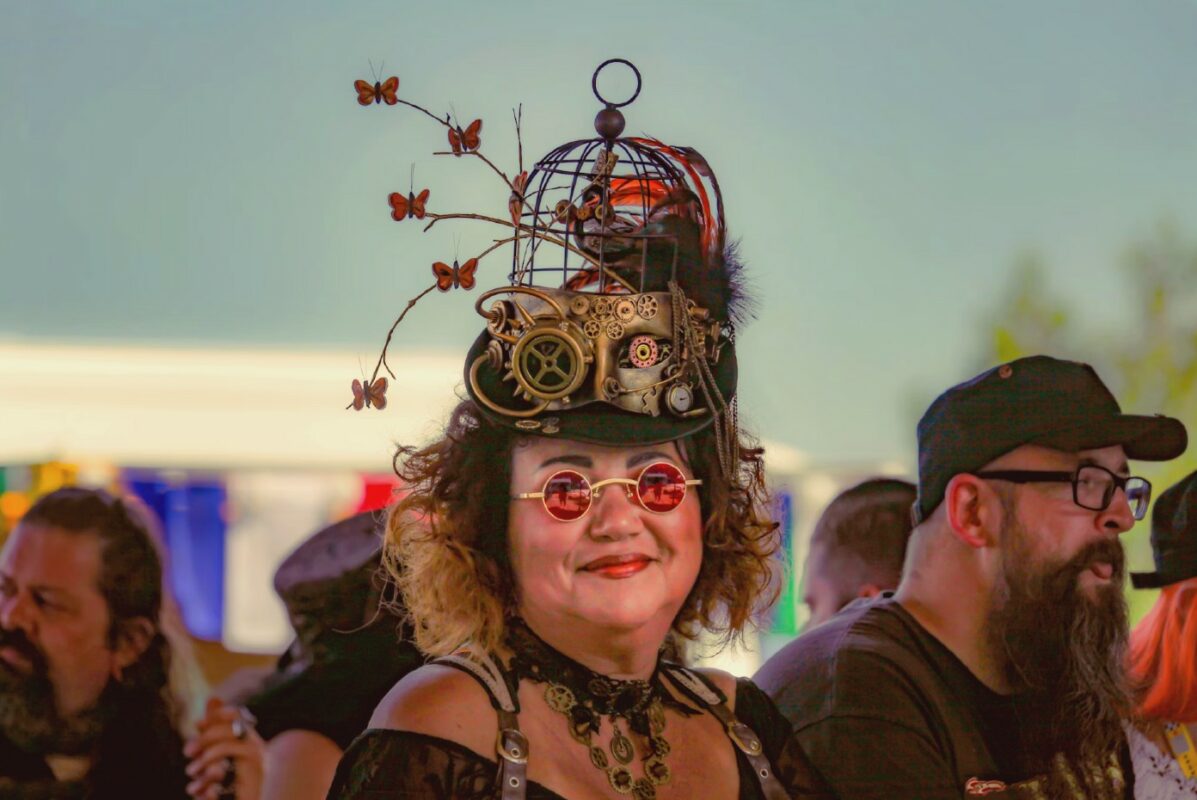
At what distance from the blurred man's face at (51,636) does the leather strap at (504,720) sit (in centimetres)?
132

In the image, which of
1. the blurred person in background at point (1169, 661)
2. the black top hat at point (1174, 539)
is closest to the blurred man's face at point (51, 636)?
the blurred person in background at point (1169, 661)

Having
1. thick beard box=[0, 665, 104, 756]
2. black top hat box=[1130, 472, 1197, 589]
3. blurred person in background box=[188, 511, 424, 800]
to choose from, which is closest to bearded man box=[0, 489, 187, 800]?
thick beard box=[0, 665, 104, 756]

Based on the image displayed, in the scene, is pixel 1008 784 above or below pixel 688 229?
below

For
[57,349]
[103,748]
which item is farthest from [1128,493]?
[57,349]

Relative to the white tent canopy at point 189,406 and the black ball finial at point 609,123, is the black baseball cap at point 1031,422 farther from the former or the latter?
the white tent canopy at point 189,406

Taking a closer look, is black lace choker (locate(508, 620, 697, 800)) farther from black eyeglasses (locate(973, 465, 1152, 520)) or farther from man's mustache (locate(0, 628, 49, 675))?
man's mustache (locate(0, 628, 49, 675))

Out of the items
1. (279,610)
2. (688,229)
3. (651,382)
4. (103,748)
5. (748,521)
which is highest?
(688,229)

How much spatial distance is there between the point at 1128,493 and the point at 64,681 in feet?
6.77

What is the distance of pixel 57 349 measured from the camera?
400cm

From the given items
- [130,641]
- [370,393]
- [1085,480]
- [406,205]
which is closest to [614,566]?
[370,393]

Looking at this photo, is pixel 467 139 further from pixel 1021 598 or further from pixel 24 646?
pixel 24 646

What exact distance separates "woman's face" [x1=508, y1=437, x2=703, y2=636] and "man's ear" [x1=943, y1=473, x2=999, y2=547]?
800mm

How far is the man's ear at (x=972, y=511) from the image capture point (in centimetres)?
259

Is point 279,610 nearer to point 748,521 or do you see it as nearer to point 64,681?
point 64,681
